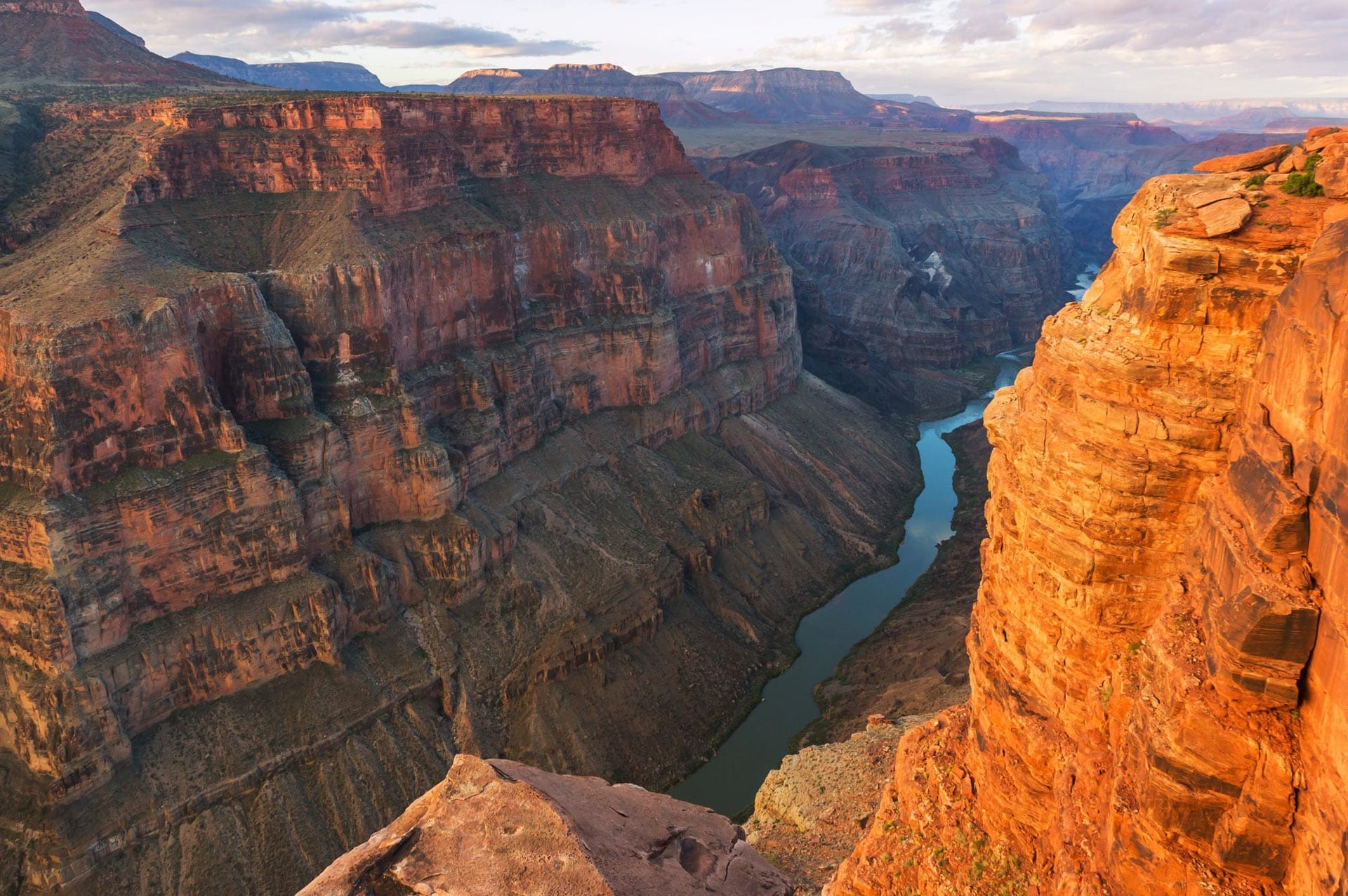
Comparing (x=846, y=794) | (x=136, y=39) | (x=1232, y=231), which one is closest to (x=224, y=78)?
(x=136, y=39)

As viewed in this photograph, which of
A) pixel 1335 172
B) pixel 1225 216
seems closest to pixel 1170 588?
pixel 1225 216

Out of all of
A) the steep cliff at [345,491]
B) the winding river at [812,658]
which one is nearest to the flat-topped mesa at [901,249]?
the winding river at [812,658]

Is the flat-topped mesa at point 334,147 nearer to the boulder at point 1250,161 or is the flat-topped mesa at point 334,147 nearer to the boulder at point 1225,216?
the boulder at point 1250,161

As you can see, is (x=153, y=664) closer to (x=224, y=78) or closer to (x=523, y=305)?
(x=523, y=305)

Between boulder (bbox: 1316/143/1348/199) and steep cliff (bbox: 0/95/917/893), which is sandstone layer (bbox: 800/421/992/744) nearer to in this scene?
steep cliff (bbox: 0/95/917/893)

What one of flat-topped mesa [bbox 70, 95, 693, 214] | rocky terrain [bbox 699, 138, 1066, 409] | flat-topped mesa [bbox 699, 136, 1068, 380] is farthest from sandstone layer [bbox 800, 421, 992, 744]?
flat-topped mesa [bbox 699, 136, 1068, 380]
